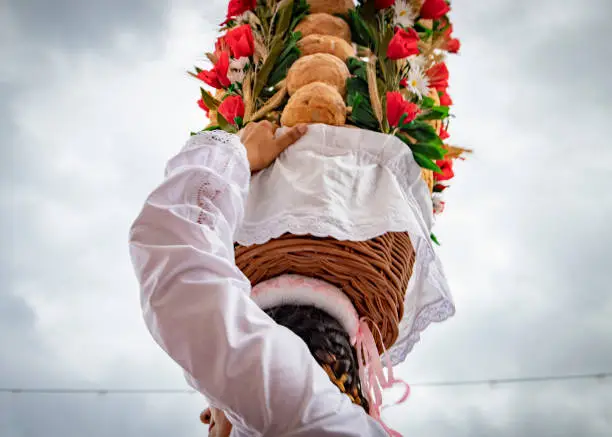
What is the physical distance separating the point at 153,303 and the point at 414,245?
0.49 m

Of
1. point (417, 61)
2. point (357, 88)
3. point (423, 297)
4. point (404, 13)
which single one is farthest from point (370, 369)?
point (404, 13)

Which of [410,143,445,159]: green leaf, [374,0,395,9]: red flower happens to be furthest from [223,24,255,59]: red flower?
[410,143,445,159]: green leaf

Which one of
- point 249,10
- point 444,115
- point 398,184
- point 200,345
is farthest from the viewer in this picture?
point 249,10

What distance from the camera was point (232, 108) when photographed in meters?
0.97

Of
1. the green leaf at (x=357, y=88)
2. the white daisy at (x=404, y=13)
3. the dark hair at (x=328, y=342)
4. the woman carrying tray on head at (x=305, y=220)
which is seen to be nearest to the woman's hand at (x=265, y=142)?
the woman carrying tray on head at (x=305, y=220)

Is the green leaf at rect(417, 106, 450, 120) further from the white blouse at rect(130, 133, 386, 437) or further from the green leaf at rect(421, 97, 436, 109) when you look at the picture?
the white blouse at rect(130, 133, 386, 437)

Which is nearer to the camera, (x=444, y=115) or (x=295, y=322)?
(x=295, y=322)

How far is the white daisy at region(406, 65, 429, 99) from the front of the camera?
3.22 ft

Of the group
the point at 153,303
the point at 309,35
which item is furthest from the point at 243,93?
the point at 153,303

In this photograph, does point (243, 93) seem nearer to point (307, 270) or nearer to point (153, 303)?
point (307, 270)

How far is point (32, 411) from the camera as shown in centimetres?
164

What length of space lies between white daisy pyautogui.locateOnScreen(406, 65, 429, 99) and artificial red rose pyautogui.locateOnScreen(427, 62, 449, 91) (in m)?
0.05

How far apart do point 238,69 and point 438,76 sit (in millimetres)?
372

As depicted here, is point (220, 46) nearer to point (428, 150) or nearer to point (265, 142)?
point (265, 142)
